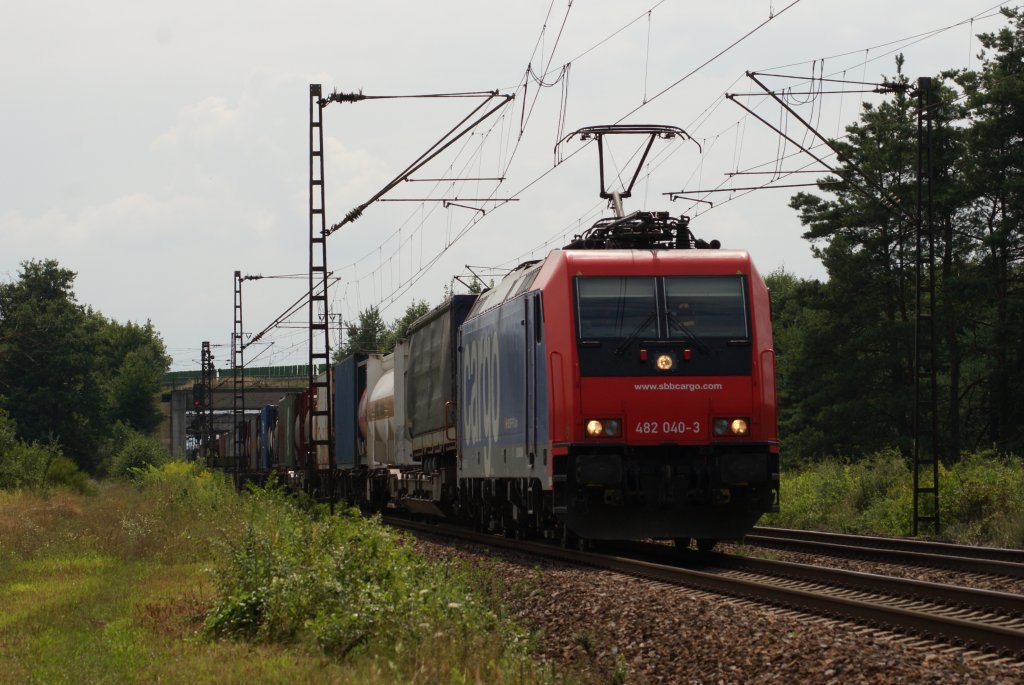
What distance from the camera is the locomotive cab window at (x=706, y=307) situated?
55.2 feet

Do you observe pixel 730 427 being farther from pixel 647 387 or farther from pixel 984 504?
pixel 984 504

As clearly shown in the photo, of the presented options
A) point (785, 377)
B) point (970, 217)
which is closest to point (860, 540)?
point (970, 217)

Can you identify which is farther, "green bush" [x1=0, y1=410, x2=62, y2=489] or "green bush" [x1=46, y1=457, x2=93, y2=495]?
"green bush" [x1=46, y1=457, x2=93, y2=495]

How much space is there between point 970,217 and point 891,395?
22.0 ft

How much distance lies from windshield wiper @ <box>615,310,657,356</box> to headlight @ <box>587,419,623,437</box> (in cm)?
83

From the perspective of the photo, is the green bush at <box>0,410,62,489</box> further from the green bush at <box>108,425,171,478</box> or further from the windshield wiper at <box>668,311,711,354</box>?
the windshield wiper at <box>668,311,711,354</box>

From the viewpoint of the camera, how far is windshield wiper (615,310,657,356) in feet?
54.4

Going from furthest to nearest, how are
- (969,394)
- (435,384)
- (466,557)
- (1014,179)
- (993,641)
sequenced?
1. (969,394)
2. (1014,179)
3. (435,384)
4. (466,557)
5. (993,641)

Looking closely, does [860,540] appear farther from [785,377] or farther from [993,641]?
[785,377]

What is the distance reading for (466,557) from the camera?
1834cm

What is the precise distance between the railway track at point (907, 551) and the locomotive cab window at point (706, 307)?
10.7 feet

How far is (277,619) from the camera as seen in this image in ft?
37.8

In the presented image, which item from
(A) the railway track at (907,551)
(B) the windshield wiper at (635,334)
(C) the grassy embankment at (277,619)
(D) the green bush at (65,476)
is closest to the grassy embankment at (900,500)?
(A) the railway track at (907,551)

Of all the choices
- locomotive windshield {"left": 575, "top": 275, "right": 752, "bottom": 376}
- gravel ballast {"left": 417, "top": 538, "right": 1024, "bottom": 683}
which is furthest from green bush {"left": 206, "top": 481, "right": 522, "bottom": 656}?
locomotive windshield {"left": 575, "top": 275, "right": 752, "bottom": 376}
